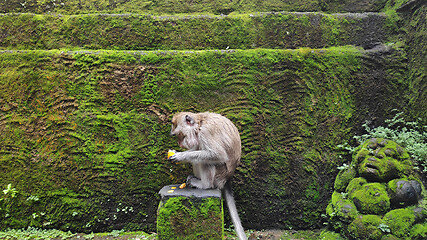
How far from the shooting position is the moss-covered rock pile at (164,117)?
4.36 meters

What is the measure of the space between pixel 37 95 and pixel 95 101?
2.98ft

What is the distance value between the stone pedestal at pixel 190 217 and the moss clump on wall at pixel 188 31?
273 cm

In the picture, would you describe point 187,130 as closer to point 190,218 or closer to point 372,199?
point 190,218

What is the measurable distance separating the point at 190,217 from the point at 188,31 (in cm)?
317

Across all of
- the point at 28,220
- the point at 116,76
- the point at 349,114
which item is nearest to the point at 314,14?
the point at 349,114

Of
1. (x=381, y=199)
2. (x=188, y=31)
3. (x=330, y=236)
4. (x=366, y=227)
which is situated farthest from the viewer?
(x=188, y=31)

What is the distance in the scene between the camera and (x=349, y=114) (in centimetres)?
465

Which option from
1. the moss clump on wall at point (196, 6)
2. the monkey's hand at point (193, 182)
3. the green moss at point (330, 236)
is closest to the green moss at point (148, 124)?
the green moss at point (330, 236)

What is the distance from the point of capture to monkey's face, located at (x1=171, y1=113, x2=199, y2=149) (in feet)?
11.9

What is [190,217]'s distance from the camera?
3.40 m

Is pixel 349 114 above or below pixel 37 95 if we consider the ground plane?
below

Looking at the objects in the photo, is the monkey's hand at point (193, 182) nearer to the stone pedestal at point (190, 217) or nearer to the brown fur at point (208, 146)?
the brown fur at point (208, 146)

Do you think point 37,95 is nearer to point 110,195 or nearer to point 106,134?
point 106,134

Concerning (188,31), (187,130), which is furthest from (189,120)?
(188,31)
